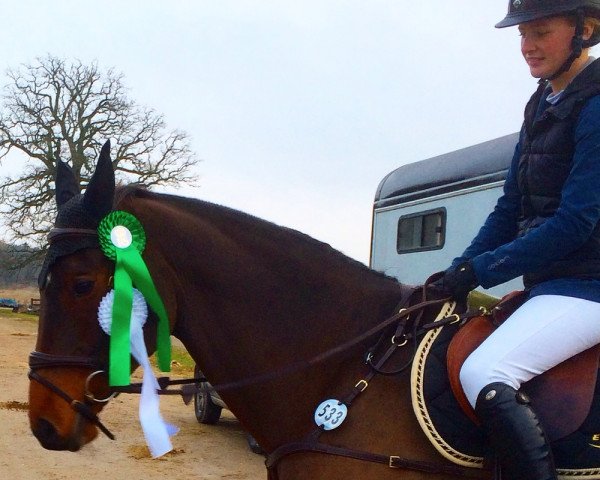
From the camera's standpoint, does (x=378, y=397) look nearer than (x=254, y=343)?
Yes

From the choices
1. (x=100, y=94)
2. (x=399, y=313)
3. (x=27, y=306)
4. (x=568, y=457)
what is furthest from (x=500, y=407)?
(x=27, y=306)

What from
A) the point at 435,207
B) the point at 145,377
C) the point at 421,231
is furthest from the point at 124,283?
the point at 421,231

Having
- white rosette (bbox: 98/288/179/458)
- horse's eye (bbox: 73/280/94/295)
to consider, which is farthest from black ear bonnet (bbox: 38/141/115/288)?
white rosette (bbox: 98/288/179/458)

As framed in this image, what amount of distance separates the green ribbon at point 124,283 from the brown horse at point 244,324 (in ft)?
0.16

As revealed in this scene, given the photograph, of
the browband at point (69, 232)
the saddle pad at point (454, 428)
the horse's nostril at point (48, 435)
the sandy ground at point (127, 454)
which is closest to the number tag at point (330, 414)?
the saddle pad at point (454, 428)

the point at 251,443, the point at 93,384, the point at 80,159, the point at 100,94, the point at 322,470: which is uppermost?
the point at 100,94

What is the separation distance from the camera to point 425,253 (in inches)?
328

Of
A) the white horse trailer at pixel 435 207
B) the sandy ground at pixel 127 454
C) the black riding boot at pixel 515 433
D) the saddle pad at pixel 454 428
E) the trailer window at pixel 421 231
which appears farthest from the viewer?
the trailer window at pixel 421 231

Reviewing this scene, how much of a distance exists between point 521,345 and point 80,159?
28988 mm

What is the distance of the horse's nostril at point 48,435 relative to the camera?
249 centimetres

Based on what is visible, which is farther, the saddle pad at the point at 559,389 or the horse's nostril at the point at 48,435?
the horse's nostril at the point at 48,435

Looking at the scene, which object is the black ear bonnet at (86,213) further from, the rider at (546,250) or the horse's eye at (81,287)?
the rider at (546,250)

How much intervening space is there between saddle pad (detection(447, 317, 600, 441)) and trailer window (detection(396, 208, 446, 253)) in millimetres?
5718

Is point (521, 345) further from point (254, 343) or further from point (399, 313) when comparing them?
point (254, 343)
